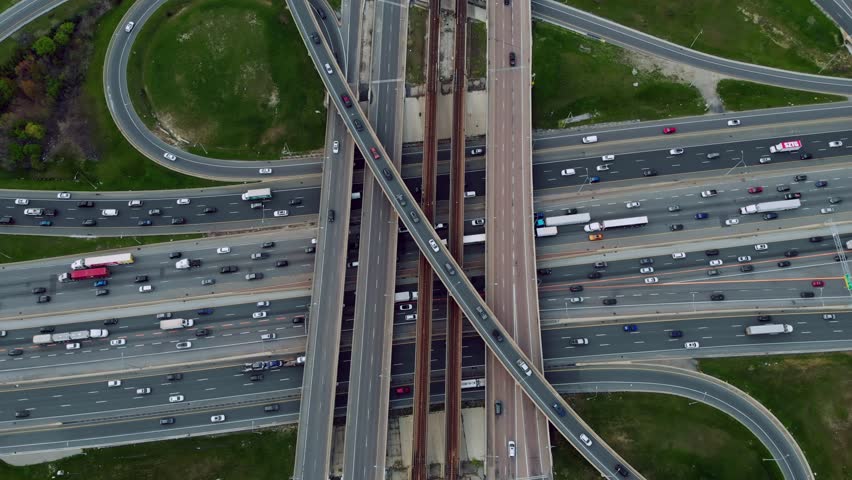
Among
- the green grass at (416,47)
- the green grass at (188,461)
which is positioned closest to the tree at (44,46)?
the green grass at (416,47)

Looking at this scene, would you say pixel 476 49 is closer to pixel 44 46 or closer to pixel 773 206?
pixel 773 206

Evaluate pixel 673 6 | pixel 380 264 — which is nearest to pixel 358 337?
pixel 380 264

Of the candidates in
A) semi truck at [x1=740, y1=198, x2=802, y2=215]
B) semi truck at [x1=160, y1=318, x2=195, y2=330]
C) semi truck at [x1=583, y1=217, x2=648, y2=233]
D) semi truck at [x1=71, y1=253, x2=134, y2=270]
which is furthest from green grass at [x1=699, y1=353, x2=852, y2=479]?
semi truck at [x1=71, y1=253, x2=134, y2=270]

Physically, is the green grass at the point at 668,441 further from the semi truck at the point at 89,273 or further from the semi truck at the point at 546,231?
the semi truck at the point at 89,273

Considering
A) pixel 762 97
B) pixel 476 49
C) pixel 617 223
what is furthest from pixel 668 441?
pixel 476 49

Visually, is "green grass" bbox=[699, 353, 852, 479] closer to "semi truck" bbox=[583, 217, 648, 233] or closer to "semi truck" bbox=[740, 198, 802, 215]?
"semi truck" bbox=[740, 198, 802, 215]

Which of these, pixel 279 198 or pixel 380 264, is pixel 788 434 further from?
pixel 279 198
